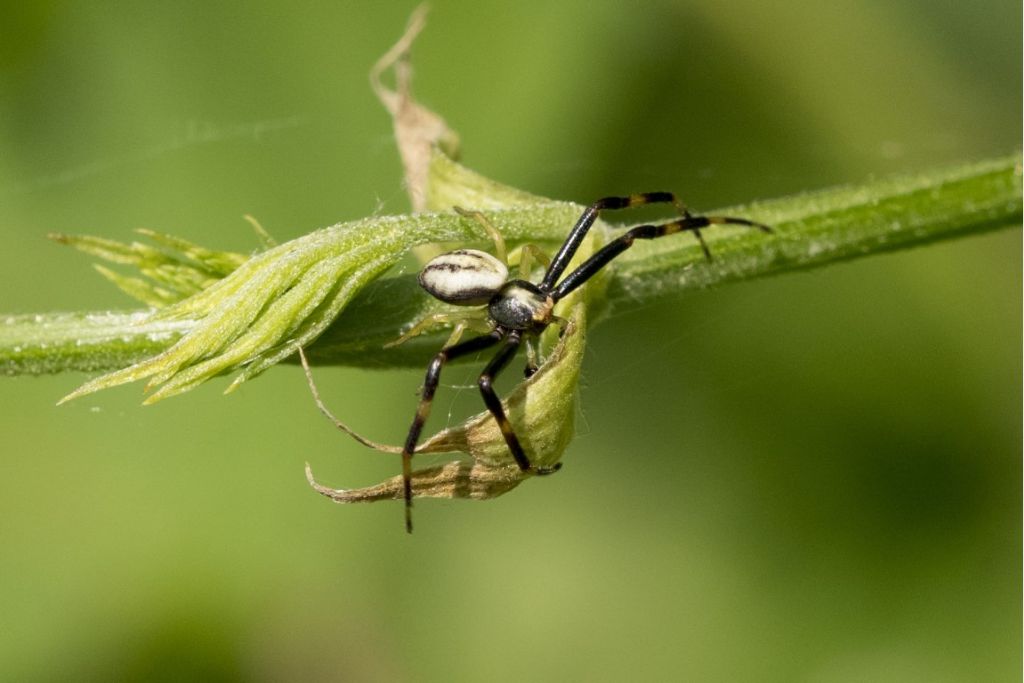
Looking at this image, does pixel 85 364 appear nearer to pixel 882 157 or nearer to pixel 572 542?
pixel 572 542

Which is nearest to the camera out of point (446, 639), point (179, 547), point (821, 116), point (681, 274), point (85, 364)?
point (85, 364)

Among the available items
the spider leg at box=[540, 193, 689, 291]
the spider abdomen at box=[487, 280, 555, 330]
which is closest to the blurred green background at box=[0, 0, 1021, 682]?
the spider abdomen at box=[487, 280, 555, 330]

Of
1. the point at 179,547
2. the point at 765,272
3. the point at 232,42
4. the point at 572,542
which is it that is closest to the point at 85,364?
the point at 765,272

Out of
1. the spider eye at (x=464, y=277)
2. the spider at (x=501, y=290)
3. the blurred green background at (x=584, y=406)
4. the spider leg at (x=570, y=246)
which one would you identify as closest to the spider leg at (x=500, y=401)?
the spider at (x=501, y=290)

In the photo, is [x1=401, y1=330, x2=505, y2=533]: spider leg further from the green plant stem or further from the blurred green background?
the blurred green background

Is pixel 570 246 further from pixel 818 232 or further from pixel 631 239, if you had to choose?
pixel 818 232

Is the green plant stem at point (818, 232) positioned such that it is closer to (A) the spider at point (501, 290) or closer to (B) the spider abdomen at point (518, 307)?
(A) the spider at point (501, 290)
